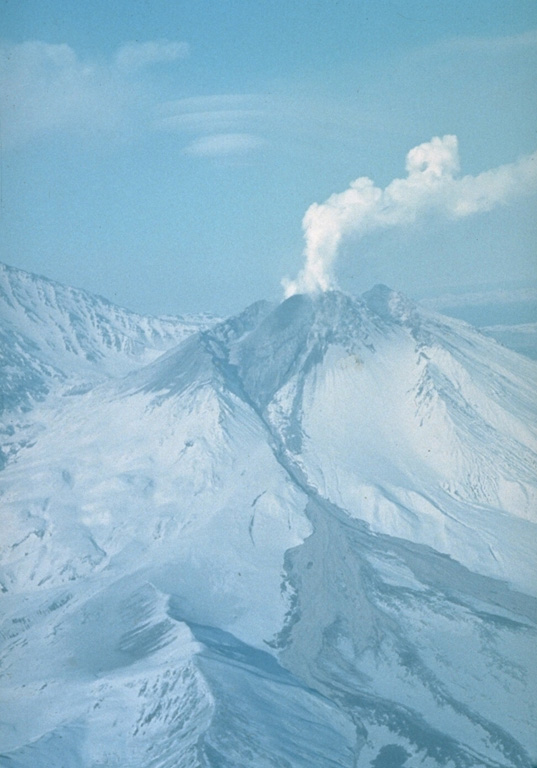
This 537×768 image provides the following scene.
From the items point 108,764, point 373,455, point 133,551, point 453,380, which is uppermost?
point 453,380

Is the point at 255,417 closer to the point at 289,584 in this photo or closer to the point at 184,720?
the point at 289,584

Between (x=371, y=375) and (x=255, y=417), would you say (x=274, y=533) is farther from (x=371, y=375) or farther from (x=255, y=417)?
→ (x=371, y=375)

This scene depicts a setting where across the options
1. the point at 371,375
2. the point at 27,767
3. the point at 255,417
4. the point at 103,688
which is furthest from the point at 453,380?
the point at 27,767

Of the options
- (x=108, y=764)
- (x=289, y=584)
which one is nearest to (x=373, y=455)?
(x=289, y=584)

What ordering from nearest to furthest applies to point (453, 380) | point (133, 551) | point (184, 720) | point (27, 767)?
point (27, 767) → point (184, 720) → point (133, 551) → point (453, 380)

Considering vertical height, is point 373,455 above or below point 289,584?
above

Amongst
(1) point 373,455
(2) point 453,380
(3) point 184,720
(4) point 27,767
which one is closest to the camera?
(4) point 27,767

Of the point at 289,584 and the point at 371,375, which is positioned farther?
the point at 371,375
